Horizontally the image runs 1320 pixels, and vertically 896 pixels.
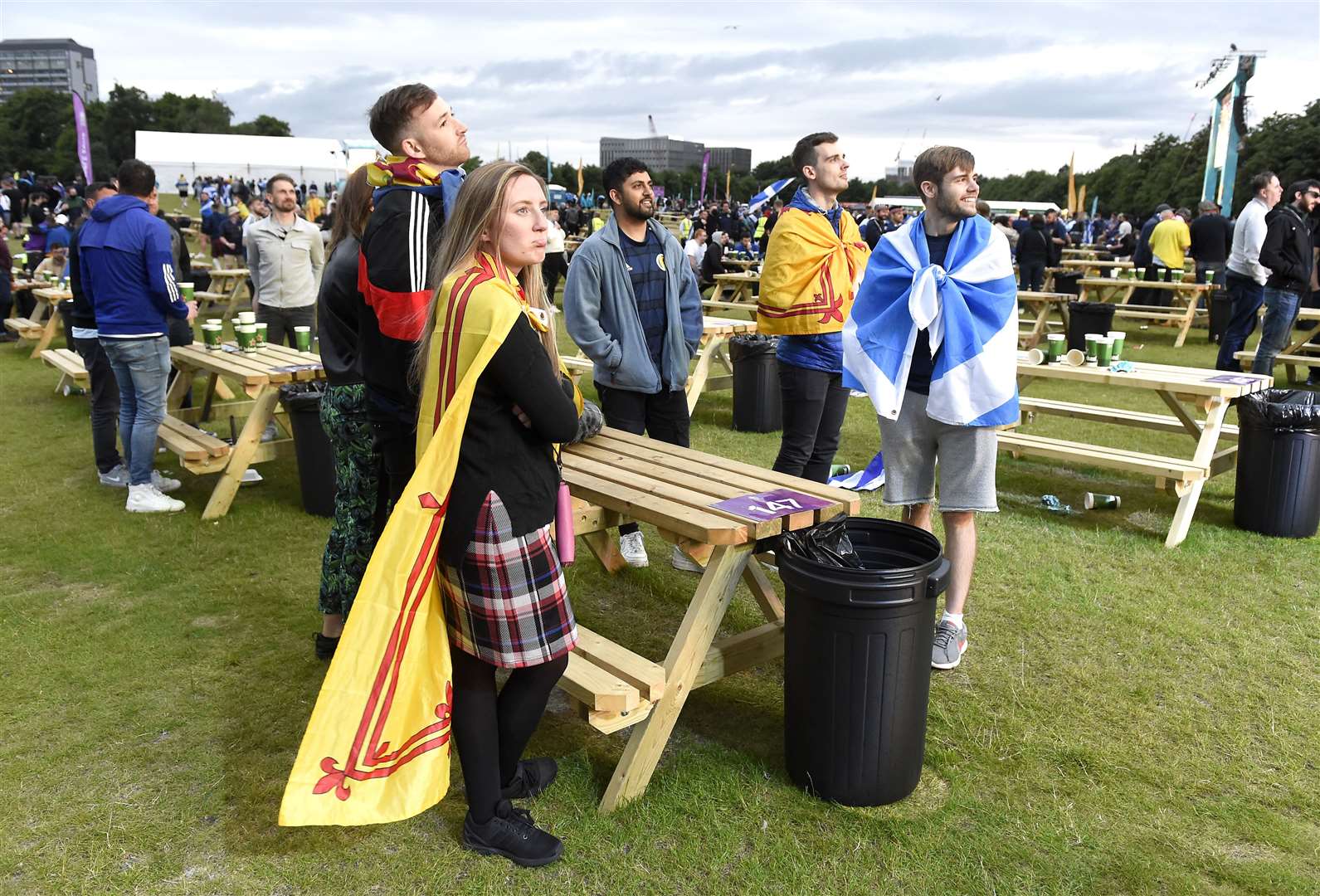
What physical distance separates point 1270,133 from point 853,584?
44295 millimetres

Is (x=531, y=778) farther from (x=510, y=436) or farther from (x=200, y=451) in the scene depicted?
(x=200, y=451)

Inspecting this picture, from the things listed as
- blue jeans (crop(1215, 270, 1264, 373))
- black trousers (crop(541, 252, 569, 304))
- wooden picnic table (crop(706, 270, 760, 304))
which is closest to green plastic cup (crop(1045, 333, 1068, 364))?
blue jeans (crop(1215, 270, 1264, 373))

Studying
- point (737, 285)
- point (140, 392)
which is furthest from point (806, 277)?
point (737, 285)

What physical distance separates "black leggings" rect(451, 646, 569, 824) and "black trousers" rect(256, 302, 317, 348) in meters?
5.37

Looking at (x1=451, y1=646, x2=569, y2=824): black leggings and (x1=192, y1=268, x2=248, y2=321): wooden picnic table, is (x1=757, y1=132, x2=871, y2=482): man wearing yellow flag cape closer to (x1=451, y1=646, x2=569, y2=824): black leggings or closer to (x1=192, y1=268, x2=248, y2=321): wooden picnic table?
(x1=451, y1=646, x2=569, y2=824): black leggings

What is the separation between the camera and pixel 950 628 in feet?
11.8

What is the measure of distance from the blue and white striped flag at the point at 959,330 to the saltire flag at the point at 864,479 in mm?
2628

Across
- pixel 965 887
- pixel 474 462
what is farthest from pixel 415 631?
pixel 965 887

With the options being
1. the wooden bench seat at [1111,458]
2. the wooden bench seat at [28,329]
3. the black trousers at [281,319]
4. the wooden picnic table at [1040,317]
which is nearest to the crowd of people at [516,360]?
the black trousers at [281,319]

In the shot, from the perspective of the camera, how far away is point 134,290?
202 inches

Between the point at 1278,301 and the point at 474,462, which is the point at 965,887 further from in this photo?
the point at 1278,301

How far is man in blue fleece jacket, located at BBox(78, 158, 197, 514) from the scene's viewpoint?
509 cm

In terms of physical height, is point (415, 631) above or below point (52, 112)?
below

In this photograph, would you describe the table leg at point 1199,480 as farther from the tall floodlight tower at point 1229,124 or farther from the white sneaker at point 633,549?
the tall floodlight tower at point 1229,124
